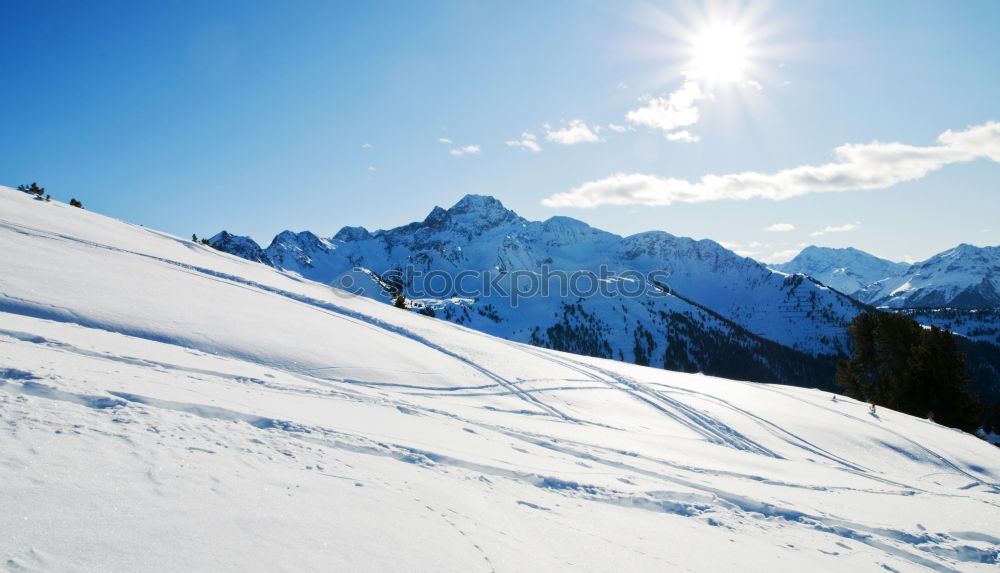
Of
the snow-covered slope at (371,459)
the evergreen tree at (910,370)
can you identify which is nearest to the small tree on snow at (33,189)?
the snow-covered slope at (371,459)

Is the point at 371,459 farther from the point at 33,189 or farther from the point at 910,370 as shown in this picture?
the point at 910,370

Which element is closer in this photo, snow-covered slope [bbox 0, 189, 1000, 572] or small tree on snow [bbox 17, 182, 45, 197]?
snow-covered slope [bbox 0, 189, 1000, 572]

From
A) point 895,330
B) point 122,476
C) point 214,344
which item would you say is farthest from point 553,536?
point 895,330

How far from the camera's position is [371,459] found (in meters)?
6.71

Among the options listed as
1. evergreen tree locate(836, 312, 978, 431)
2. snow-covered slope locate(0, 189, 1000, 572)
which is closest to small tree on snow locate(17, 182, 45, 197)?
snow-covered slope locate(0, 189, 1000, 572)

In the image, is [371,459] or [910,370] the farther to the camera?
[910,370]

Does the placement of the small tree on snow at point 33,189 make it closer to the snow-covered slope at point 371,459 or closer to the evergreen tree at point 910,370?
the snow-covered slope at point 371,459

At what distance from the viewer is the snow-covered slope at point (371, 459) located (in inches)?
169

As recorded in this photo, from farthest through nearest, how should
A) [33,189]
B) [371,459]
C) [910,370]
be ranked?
[910,370] < [33,189] < [371,459]

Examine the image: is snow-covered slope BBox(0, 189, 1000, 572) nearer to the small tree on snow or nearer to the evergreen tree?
the small tree on snow

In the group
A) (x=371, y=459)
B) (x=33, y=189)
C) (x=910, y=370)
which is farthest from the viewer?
(x=910, y=370)

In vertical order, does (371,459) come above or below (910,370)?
below

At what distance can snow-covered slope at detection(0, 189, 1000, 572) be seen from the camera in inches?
169

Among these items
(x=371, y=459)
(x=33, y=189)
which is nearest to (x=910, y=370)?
(x=371, y=459)
